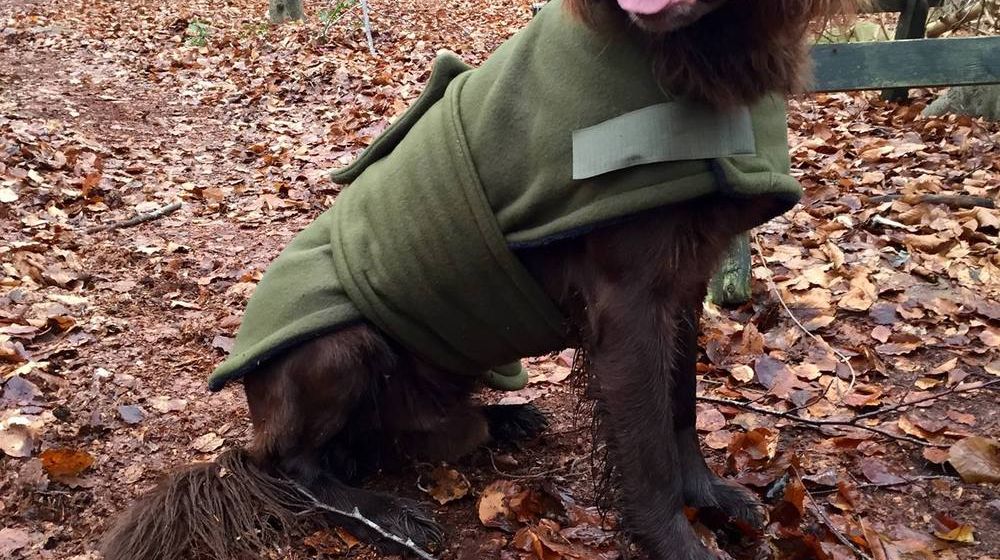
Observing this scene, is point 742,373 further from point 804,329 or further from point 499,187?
point 499,187

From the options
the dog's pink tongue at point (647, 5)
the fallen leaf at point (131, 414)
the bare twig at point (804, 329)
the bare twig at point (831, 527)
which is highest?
the dog's pink tongue at point (647, 5)

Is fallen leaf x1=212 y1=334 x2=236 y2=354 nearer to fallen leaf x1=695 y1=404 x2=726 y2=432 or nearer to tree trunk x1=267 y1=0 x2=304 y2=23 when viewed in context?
fallen leaf x1=695 y1=404 x2=726 y2=432

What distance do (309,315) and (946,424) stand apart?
7.41 ft

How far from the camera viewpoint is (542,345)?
8.00 feet

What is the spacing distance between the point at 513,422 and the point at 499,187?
123 cm

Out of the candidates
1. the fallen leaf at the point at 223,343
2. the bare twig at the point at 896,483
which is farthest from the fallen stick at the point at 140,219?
the bare twig at the point at 896,483

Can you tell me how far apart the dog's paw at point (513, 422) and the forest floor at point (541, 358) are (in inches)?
3.4

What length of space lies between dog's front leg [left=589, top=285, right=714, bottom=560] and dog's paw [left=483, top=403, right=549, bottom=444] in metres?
0.89


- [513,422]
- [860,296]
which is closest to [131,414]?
[513,422]

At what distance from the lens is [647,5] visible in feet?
5.64

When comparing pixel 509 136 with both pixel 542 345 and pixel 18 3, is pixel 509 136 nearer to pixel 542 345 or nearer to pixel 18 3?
pixel 542 345

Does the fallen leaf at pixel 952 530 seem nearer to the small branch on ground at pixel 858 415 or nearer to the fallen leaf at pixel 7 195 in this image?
the small branch on ground at pixel 858 415

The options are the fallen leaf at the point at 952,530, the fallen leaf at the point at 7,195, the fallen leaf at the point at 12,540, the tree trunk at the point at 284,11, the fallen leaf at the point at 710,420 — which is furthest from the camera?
the tree trunk at the point at 284,11

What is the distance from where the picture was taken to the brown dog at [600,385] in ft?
6.05
